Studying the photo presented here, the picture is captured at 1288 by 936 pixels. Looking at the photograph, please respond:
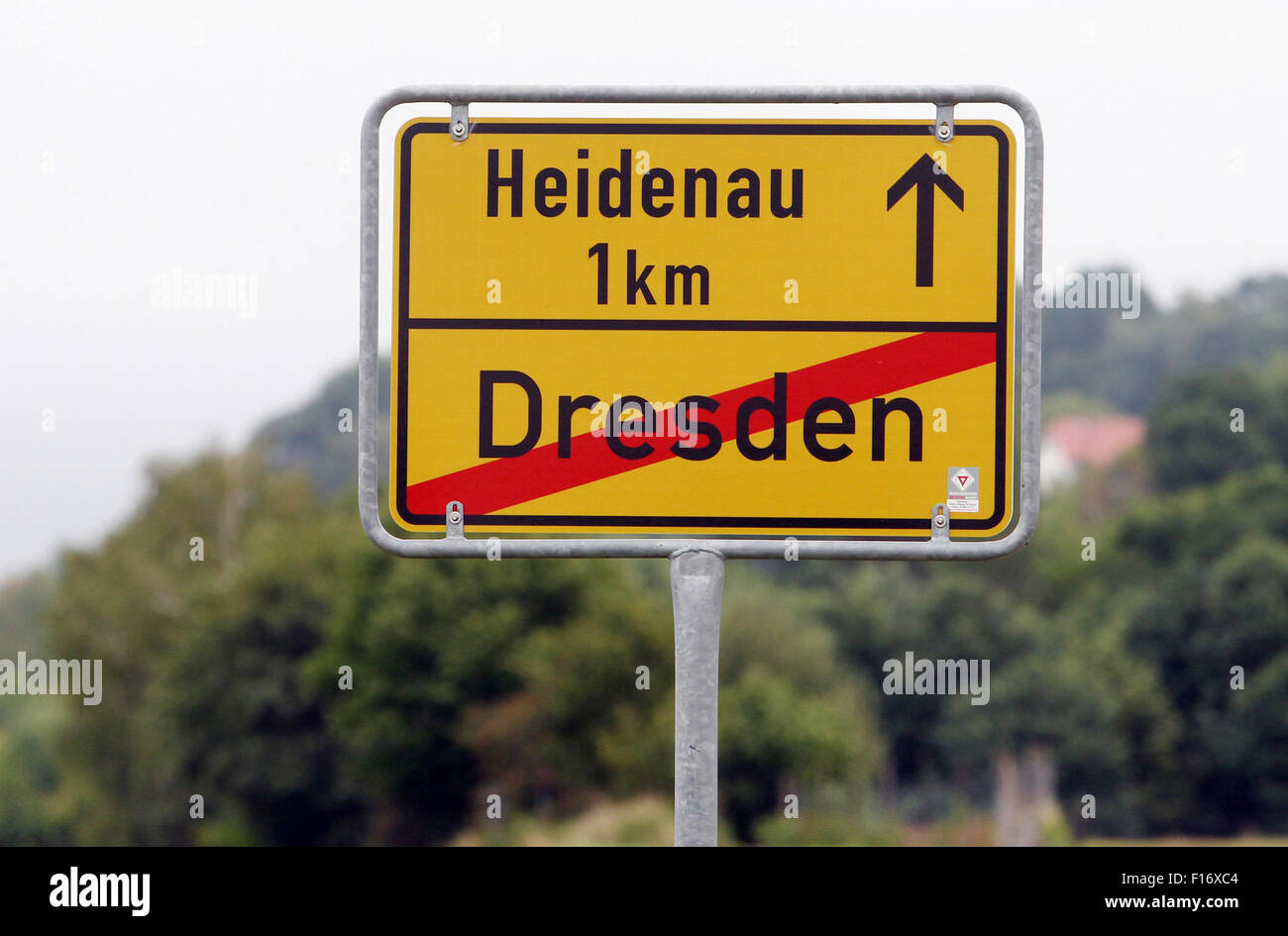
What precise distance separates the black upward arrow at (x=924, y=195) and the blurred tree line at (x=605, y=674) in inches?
1345

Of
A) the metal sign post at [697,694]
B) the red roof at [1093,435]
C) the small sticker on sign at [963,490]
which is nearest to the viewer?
the metal sign post at [697,694]

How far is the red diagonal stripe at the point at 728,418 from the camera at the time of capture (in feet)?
9.67

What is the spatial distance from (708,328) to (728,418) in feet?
0.66

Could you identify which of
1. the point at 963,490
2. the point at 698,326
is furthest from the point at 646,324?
the point at 963,490

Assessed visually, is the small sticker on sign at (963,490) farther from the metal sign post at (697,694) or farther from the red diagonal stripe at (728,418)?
the metal sign post at (697,694)

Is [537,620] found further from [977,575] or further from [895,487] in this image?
[895,487]

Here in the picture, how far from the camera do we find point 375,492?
2.80 meters

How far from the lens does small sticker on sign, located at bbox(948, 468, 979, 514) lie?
2.95 meters
